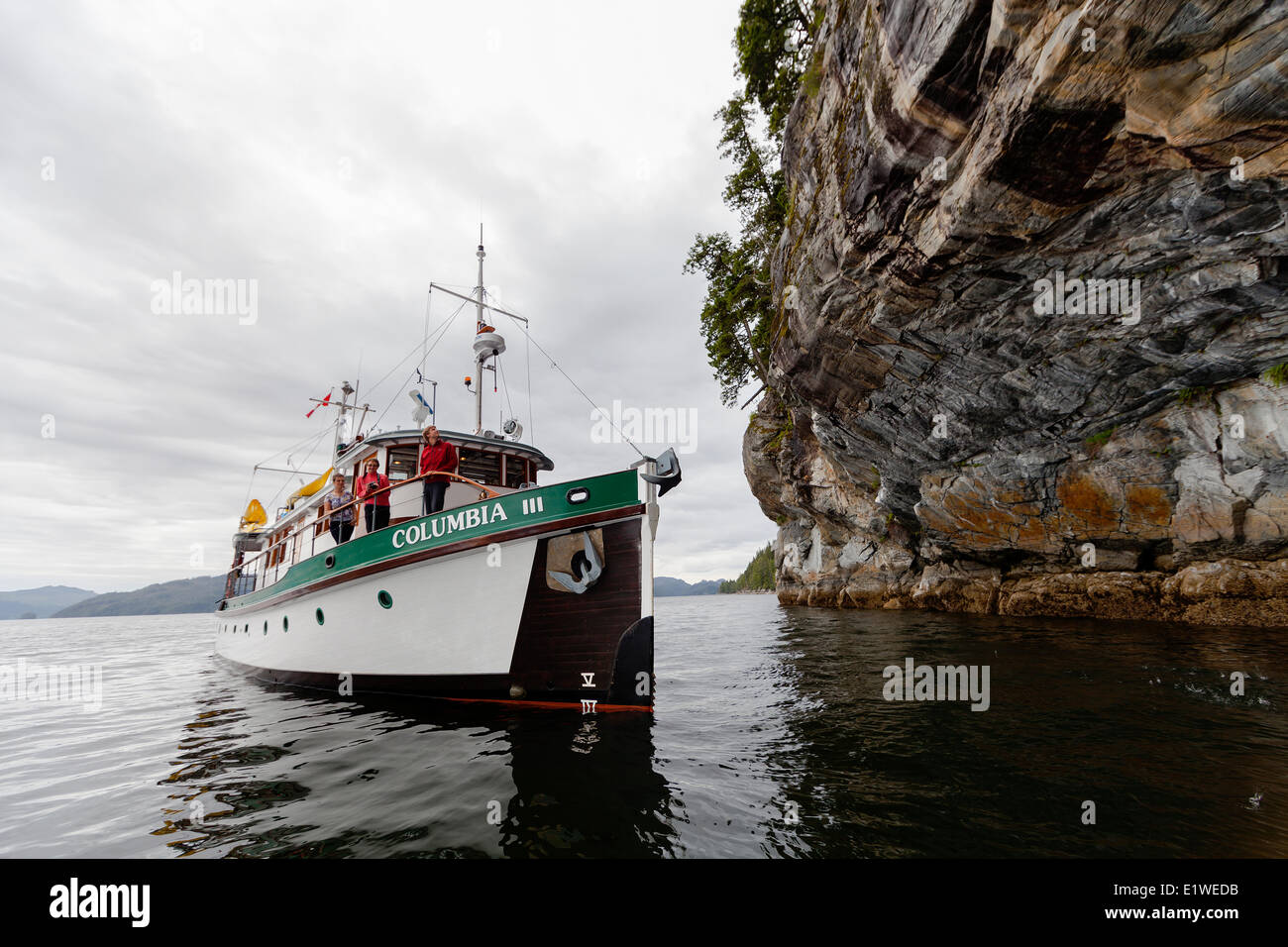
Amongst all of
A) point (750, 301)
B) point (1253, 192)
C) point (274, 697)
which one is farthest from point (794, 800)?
point (750, 301)

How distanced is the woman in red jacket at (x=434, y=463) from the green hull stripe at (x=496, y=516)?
94 centimetres

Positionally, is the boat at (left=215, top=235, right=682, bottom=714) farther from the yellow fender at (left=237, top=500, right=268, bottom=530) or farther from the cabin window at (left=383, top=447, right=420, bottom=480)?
the yellow fender at (left=237, top=500, right=268, bottom=530)

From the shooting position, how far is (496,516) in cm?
705

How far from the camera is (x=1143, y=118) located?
291 inches

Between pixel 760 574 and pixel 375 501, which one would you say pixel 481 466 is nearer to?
pixel 375 501

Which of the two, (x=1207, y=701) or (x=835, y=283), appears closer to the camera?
(x=1207, y=701)

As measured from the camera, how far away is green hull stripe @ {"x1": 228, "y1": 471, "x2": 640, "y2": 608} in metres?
6.82

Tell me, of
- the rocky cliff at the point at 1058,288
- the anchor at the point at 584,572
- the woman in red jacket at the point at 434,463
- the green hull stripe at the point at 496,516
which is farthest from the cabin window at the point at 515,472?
the rocky cliff at the point at 1058,288

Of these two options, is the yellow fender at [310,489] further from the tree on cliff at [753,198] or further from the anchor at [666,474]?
the tree on cliff at [753,198]

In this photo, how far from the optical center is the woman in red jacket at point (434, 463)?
330 inches

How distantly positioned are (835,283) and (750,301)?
10.6 m

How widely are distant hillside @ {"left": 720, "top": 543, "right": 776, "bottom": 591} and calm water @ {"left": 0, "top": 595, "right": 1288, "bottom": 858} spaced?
99512 mm

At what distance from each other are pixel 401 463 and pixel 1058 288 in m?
14.3
